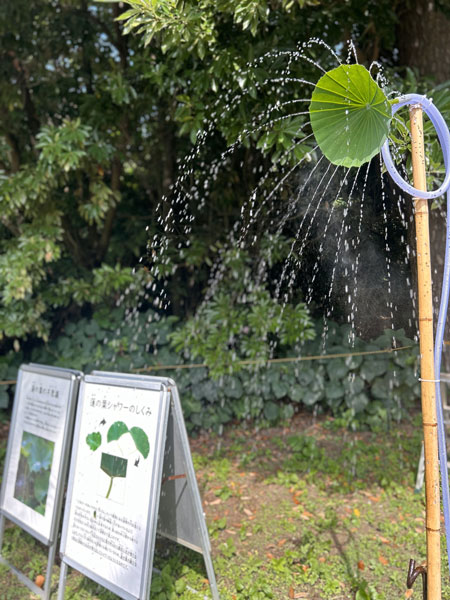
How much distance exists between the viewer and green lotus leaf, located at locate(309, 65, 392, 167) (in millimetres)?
1751

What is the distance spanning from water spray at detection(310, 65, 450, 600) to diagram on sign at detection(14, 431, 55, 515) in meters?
1.97

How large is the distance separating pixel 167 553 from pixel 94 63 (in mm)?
4382

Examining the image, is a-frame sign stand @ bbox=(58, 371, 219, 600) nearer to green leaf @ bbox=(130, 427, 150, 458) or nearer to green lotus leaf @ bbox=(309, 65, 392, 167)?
green leaf @ bbox=(130, 427, 150, 458)

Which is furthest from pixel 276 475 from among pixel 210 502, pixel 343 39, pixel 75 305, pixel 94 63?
pixel 94 63

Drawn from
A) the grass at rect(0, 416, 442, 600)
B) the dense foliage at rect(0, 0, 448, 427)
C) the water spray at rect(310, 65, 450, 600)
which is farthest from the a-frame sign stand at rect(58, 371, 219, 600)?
the dense foliage at rect(0, 0, 448, 427)

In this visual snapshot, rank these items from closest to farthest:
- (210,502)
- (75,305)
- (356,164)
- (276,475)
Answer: (356,164), (210,502), (276,475), (75,305)

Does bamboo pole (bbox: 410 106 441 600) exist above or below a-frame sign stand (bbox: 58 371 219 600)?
above

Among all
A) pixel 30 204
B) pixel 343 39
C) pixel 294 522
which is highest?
pixel 343 39

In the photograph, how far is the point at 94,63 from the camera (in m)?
5.33

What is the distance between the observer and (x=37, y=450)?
312 cm

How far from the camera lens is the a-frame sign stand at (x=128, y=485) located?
243 cm

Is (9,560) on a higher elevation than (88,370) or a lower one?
lower

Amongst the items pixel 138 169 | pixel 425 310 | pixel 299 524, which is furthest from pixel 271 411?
pixel 425 310

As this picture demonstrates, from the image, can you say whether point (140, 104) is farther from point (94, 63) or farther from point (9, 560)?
point (9, 560)
